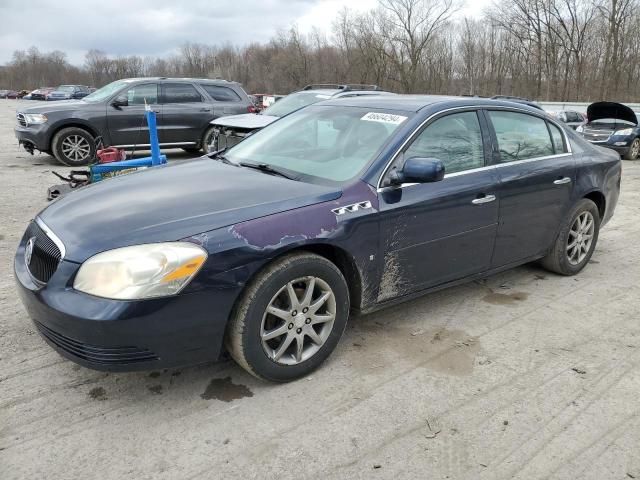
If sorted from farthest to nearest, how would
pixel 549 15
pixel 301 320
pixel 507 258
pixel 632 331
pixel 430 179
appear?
pixel 549 15 → pixel 507 258 → pixel 632 331 → pixel 430 179 → pixel 301 320

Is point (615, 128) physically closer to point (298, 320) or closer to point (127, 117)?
point (127, 117)

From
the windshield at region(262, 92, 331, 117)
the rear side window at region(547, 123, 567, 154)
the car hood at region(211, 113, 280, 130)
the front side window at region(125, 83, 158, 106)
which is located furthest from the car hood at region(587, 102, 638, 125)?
the rear side window at region(547, 123, 567, 154)

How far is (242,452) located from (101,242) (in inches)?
47.6

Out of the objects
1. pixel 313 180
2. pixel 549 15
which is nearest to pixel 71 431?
pixel 313 180

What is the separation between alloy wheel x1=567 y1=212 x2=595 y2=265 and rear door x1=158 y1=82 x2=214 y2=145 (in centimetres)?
850

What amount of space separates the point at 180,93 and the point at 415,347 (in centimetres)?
942

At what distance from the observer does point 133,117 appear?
419 inches

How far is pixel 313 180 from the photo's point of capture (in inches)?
129

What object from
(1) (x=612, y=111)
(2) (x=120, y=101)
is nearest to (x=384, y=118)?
(2) (x=120, y=101)

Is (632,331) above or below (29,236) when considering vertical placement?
below

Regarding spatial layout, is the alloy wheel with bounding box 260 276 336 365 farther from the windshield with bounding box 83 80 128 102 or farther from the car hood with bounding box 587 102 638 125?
the car hood with bounding box 587 102 638 125

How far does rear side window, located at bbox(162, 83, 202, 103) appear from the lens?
438 inches

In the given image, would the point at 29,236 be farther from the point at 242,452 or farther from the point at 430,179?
the point at 430,179

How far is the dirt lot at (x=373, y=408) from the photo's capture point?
238 centimetres
